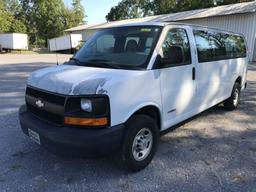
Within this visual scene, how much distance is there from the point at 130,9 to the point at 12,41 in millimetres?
31278

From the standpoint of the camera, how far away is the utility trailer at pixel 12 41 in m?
38.8

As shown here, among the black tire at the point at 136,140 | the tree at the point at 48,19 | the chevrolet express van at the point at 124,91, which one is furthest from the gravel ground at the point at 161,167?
the tree at the point at 48,19

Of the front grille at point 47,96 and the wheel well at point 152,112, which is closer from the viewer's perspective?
the front grille at point 47,96

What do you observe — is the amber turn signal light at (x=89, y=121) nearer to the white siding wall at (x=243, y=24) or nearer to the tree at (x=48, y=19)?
the white siding wall at (x=243, y=24)

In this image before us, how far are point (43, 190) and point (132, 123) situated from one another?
1344 mm

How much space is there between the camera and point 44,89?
336 centimetres

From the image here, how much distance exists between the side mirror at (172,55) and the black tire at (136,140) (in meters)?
0.87

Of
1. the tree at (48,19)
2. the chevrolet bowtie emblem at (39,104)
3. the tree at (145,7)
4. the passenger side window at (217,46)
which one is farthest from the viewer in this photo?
the tree at (48,19)

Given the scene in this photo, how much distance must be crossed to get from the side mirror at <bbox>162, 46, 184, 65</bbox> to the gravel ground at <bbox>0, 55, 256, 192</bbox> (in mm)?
1444

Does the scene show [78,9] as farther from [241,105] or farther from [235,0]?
[241,105]

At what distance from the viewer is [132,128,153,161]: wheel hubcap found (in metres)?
3.52

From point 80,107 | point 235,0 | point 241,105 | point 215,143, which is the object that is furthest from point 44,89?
point 235,0

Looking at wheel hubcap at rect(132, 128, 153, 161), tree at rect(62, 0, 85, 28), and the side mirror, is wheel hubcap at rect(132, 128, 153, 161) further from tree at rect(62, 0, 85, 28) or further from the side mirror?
tree at rect(62, 0, 85, 28)

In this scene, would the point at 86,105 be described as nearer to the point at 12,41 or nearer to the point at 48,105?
the point at 48,105
